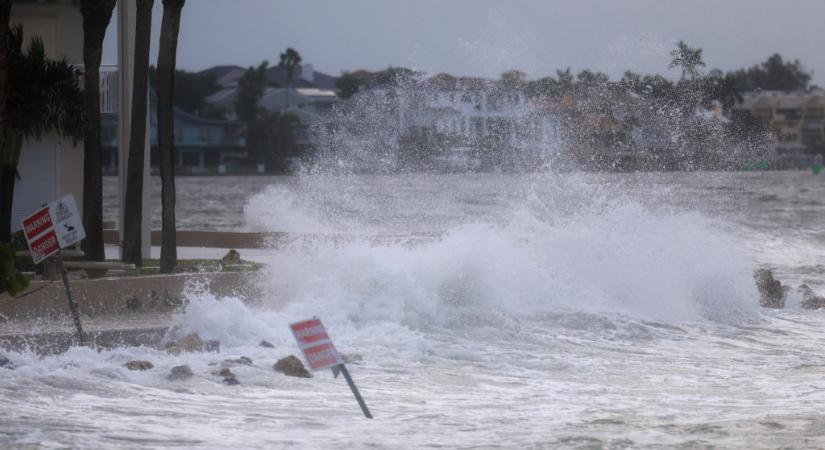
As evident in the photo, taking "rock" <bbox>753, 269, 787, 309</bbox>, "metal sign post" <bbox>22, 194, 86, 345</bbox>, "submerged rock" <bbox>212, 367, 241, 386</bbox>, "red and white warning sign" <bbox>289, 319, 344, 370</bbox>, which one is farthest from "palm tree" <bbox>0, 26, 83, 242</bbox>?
"rock" <bbox>753, 269, 787, 309</bbox>

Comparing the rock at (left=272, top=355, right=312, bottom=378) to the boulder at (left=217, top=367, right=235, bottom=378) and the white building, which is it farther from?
the white building

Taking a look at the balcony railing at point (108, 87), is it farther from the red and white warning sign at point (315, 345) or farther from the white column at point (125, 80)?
the red and white warning sign at point (315, 345)

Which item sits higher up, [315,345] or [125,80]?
[125,80]

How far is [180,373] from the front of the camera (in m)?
13.2

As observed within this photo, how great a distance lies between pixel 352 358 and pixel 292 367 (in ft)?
4.60

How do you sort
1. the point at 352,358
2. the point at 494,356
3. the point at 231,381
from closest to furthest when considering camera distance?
the point at 231,381 < the point at 352,358 < the point at 494,356

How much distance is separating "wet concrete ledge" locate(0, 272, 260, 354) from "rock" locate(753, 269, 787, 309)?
30.3ft

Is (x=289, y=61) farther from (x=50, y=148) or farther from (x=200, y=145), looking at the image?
(x=50, y=148)

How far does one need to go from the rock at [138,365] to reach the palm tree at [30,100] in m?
7.67

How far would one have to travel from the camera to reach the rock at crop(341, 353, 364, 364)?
14695 mm

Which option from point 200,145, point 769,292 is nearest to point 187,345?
point 769,292

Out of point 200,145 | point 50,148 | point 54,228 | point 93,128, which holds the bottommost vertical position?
point 200,145

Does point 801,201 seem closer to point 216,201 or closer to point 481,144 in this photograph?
point 216,201

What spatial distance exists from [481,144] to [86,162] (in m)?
22.4
